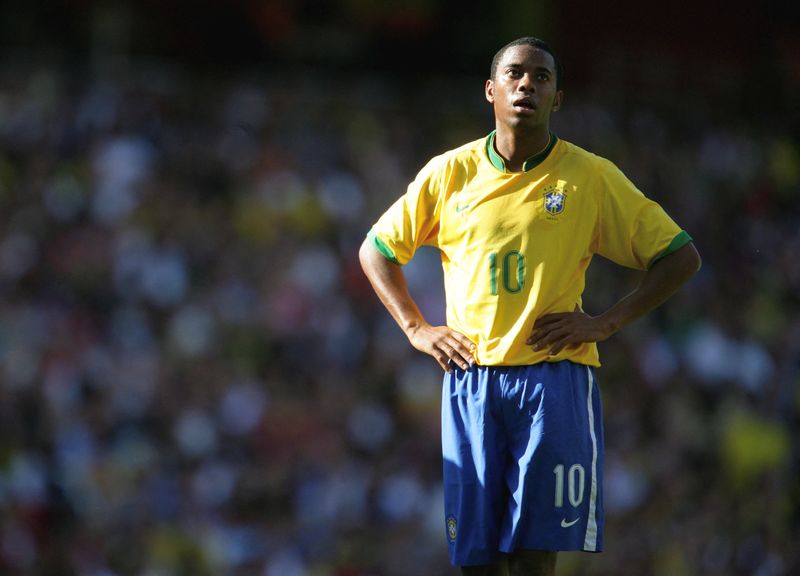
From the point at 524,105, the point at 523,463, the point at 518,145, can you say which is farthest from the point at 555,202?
the point at 523,463

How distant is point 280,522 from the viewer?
438 inches

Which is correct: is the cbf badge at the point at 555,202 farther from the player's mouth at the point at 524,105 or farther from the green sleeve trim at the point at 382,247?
the green sleeve trim at the point at 382,247

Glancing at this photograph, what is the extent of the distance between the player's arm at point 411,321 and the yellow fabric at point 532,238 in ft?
0.24

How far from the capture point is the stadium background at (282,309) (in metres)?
10.8

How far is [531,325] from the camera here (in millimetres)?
5004

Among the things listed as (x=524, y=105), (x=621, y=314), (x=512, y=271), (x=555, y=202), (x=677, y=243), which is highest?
(x=524, y=105)

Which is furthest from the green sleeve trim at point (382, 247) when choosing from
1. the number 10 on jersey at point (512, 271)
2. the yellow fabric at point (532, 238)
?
the number 10 on jersey at point (512, 271)

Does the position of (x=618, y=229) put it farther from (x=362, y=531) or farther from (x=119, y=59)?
(x=119, y=59)

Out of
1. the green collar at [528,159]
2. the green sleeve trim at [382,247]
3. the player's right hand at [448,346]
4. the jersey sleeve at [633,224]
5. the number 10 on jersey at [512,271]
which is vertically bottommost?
the player's right hand at [448,346]

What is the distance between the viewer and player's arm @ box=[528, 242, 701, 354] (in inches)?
195

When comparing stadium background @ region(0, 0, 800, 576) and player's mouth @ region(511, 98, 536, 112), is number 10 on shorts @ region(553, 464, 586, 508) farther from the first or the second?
stadium background @ region(0, 0, 800, 576)

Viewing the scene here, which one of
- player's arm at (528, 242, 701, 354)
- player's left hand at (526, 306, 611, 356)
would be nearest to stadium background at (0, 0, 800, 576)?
player's arm at (528, 242, 701, 354)

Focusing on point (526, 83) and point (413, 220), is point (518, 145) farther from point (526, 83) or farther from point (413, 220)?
point (413, 220)

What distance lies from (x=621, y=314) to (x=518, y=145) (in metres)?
0.73
